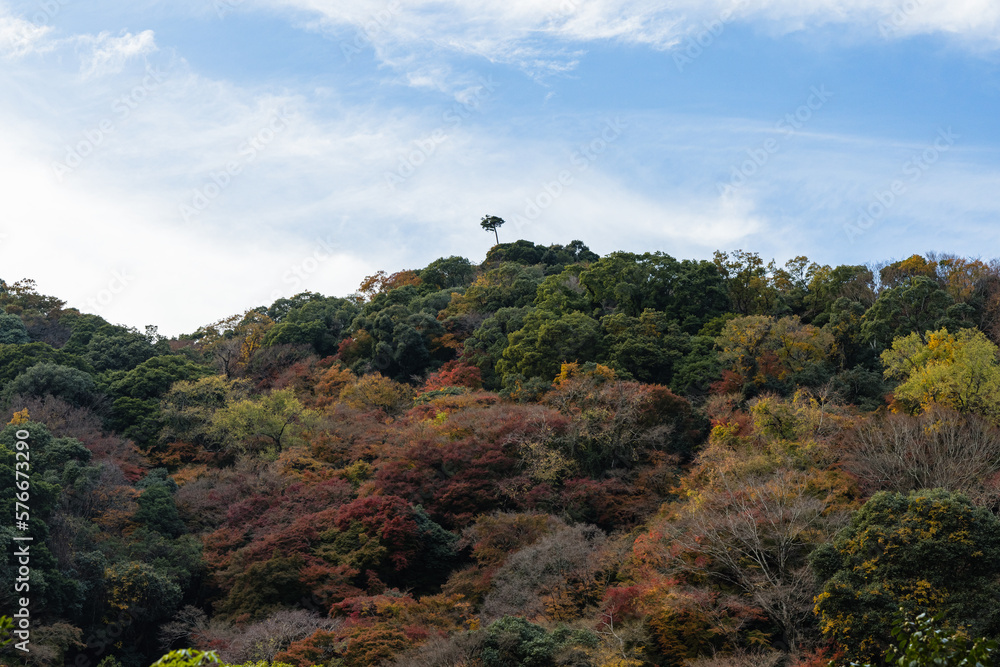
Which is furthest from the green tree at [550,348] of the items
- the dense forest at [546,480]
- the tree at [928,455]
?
the tree at [928,455]

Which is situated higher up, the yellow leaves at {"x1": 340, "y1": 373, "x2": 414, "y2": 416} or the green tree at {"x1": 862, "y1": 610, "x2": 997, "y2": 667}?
the yellow leaves at {"x1": 340, "y1": 373, "x2": 414, "y2": 416}

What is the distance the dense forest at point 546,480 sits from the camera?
17.4 m

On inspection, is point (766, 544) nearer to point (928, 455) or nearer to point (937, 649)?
point (928, 455)

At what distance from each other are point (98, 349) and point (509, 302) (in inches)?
852

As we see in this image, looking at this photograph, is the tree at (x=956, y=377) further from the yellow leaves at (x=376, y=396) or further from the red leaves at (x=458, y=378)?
the yellow leaves at (x=376, y=396)

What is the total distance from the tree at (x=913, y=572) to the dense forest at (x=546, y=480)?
53 millimetres

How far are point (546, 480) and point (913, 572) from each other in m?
12.6

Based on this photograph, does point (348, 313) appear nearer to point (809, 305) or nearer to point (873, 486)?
point (809, 305)

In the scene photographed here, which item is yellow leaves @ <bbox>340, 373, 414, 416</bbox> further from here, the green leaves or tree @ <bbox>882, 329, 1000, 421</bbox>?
the green leaves

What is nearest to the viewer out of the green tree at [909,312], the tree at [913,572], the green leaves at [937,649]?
the green leaves at [937,649]

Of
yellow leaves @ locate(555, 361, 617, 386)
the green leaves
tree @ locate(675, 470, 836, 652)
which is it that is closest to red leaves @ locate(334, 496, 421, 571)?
tree @ locate(675, 470, 836, 652)

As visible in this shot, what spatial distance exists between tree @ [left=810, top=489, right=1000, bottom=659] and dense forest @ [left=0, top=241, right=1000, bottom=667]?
0.17 ft

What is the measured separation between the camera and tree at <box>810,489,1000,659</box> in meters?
15.2

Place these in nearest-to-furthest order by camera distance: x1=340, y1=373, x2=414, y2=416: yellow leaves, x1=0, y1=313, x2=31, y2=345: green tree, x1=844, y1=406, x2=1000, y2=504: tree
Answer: x1=844, y1=406, x2=1000, y2=504: tree → x1=340, y1=373, x2=414, y2=416: yellow leaves → x1=0, y1=313, x2=31, y2=345: green tree
